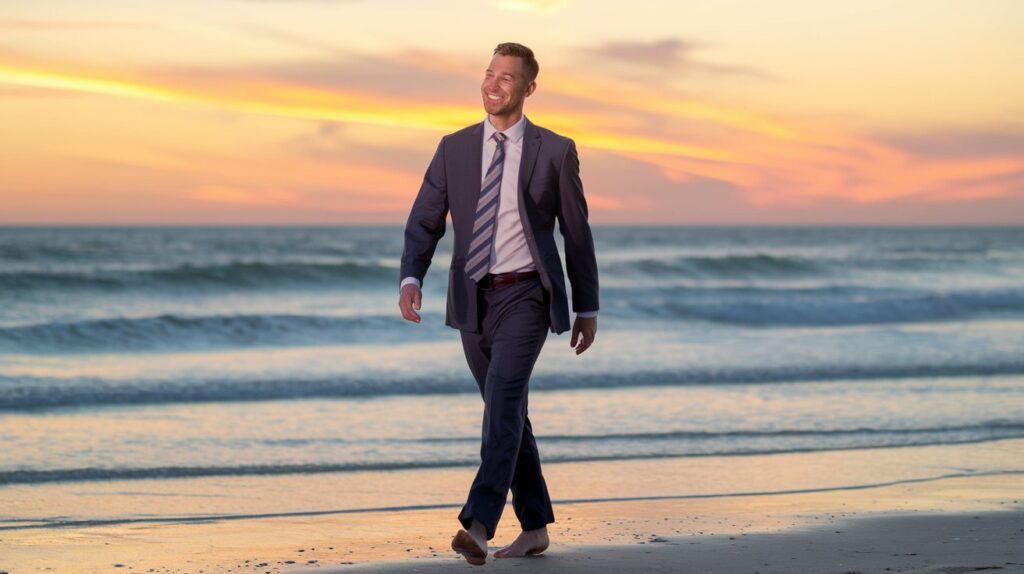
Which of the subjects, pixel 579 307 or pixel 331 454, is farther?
pixel 331 454

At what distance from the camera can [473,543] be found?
4184 mm

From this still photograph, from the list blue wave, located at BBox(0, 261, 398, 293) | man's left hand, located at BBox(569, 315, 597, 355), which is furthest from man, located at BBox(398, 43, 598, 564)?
blue wave, located at BBox(0, 261, 398, 293)

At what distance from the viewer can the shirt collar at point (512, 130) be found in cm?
429

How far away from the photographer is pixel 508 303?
4.30 m

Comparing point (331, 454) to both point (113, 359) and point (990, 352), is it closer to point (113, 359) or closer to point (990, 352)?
point (113, 359)

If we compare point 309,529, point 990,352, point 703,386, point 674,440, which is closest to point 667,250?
point 990,352

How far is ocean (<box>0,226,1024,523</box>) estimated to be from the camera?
303 inches

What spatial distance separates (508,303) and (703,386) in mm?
7237

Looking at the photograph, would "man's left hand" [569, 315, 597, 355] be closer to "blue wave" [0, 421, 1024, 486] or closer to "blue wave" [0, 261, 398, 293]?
"blue wave" [0, 421, 1024, 486]

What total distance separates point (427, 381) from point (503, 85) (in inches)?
282

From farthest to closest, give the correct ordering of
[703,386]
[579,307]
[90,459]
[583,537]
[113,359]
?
[113,359] < [703,386] < [90,459] < [583,537] < [579,307]

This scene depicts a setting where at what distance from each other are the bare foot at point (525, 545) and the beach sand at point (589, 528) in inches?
1.7

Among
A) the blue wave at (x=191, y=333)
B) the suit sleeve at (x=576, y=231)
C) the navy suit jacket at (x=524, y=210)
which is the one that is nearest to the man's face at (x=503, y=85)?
the navy suit jacket at (x=524, y=210)

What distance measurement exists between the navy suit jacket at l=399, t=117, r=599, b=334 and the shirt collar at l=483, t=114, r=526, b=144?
16mm
